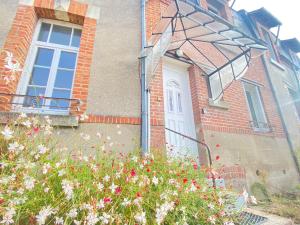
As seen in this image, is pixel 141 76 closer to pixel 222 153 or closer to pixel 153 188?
pixel 153 188

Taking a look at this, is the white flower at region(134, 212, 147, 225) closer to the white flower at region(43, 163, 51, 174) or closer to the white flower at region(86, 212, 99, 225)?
the white flower at region(86, 212, 99, 225)

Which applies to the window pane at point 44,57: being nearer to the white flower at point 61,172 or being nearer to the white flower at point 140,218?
the white flower at point 61,172

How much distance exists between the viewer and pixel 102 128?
331 cm

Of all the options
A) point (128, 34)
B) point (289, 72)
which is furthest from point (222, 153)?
point (289, 72)

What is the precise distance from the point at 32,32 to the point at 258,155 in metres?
6.46

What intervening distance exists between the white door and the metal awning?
531 mm

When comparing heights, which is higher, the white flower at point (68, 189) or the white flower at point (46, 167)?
the white flower at point (46, 167)

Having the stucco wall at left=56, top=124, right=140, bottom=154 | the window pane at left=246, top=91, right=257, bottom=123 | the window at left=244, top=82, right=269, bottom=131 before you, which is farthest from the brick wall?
the window pane at left=246, top=91, right=257, bottom=123

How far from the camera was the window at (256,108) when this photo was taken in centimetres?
656

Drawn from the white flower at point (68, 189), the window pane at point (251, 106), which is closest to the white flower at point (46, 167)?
the white flower at point (68, 189)

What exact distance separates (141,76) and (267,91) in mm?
5995

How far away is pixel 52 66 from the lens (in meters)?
3.69

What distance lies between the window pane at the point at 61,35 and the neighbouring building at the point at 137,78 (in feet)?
0.07

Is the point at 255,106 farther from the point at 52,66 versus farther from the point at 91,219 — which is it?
the point at 91,219
